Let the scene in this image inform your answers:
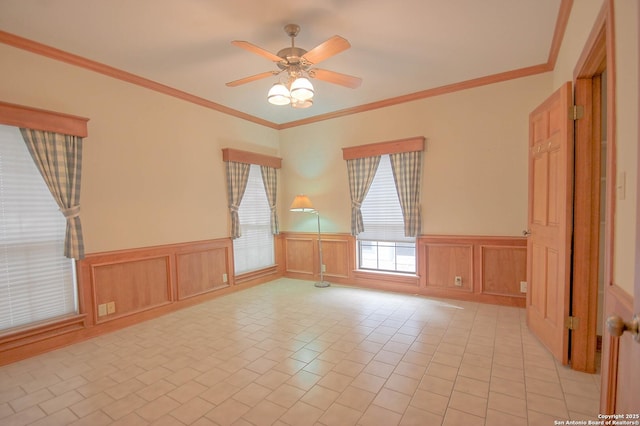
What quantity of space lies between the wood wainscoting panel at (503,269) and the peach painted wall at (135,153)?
3.79 metres

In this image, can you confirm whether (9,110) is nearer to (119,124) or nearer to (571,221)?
(119,124)

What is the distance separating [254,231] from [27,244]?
293 cm

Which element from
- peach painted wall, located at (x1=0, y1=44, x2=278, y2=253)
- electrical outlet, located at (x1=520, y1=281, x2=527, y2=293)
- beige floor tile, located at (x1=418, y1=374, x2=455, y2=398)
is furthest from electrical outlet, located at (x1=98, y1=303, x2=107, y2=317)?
electrical outlet, located at (x1=520, y1=281, x2=527, y2=293)

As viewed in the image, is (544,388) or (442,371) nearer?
(544,388)

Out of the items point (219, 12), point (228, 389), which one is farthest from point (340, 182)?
point (228, 389)

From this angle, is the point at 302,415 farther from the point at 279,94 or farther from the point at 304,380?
the point at 279,94

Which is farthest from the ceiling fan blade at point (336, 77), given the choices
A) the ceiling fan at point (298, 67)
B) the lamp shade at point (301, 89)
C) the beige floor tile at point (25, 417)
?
the beige floor tile at point (25, 417)

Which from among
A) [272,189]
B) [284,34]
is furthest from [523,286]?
[272,189]

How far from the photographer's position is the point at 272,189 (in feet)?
18.3

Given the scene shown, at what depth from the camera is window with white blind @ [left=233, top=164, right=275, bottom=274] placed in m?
5.04

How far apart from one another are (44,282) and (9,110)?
1620 millimetres

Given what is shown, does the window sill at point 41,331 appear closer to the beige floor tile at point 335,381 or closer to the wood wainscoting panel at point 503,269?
the beige floor tile at point 335,381

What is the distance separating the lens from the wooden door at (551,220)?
2361mm

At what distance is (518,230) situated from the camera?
3.81m
